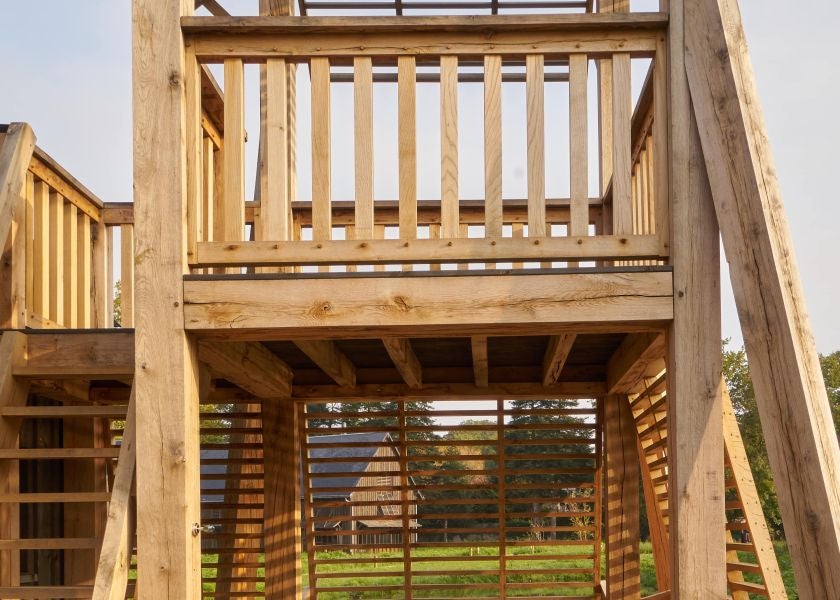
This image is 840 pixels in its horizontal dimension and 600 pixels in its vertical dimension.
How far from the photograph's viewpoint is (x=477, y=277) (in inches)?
151

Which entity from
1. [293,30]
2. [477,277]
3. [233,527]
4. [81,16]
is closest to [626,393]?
[233,527]

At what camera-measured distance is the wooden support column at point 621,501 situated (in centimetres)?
691

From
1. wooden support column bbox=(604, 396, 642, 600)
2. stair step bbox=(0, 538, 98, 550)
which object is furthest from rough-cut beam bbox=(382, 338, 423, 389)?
stair step bbox=(0, 538, 98, 550)

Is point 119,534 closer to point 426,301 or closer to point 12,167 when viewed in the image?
point 426,301

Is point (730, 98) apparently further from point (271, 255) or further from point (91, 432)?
point (91, 432)

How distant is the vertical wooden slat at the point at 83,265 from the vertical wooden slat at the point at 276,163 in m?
2.76

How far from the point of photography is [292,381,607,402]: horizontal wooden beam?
22.4ft

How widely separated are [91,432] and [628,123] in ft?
14.3

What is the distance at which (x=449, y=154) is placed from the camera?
12.9ft

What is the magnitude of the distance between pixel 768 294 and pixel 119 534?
253cm

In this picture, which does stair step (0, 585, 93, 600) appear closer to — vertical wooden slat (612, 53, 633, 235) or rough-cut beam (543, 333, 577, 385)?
rough-cut beam (543, 333, 577, 385)

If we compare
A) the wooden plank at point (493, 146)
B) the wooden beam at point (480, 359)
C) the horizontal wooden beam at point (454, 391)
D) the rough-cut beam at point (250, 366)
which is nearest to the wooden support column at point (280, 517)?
the horizontal wooden beam at point (454, 391)

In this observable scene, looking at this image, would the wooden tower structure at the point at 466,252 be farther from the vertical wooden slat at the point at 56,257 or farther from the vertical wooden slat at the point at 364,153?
the vertical wooden slat at the point at 56,257

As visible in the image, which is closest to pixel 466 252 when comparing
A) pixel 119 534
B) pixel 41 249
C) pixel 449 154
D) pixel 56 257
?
pixel 449 154
